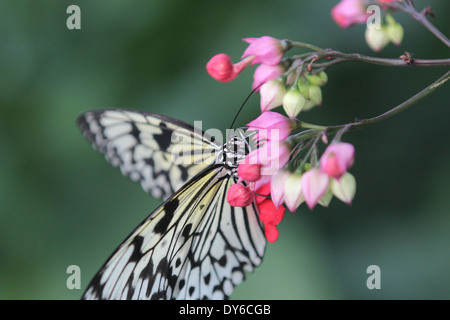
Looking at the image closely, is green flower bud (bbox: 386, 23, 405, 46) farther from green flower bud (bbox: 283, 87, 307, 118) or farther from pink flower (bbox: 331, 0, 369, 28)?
green flower bud (bbox: 283, 87, 307, 118)

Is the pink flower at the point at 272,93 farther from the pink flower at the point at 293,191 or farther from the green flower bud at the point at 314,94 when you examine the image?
the pink flower at the point at 293,191

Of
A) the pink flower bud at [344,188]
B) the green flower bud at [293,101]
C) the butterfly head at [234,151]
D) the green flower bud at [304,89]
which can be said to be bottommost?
the pink flower bud at [344,188]

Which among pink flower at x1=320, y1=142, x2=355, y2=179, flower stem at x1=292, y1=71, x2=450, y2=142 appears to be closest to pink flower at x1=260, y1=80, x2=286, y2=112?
flower stem at x1=292, y1=71, x2=450, y2=142

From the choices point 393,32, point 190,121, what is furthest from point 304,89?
point 190,121

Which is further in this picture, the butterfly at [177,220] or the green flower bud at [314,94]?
the butterfly at [177,220]

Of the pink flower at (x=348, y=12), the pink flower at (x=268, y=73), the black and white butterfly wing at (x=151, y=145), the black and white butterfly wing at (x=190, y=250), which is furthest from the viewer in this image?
the black and white butterfly wing at (x=151, y=145)

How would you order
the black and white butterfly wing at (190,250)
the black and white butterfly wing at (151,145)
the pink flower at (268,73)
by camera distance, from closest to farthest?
the pink flower at (268,73), the black and white butterfly wing at (190,250), the black and white butterfly wing at (151,145)

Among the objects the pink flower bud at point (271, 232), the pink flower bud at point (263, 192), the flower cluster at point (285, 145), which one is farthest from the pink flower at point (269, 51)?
the pink flower bud at point (271, 232)

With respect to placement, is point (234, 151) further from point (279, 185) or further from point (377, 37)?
point (377, 37)

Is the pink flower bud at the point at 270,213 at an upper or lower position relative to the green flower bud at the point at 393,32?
lower
